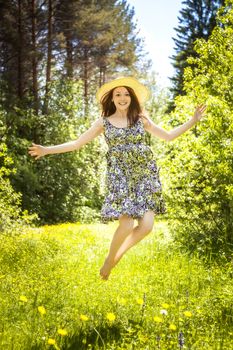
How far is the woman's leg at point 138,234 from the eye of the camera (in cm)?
459

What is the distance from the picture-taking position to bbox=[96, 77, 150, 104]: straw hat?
486 cm

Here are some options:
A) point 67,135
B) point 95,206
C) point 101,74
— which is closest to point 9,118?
point 67,135

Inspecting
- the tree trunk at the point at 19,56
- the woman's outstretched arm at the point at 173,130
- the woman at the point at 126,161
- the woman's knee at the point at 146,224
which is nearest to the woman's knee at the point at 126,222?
the woman at the point at 126,161

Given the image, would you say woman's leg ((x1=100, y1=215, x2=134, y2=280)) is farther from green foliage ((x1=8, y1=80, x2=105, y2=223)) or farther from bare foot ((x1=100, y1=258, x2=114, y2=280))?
green foliage ((x1=8, y1=80, x2=105, y2=223))

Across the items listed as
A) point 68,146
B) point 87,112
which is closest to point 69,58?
point 87,112

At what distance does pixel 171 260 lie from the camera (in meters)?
6.69

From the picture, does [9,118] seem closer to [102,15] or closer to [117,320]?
[102,15]

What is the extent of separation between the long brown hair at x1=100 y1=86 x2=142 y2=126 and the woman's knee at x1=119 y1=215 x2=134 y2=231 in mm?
950

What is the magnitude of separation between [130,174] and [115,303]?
126 centimetres

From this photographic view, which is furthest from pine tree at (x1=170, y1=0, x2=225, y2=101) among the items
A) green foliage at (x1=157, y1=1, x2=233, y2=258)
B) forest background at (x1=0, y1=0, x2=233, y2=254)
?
green foliage at (x1=157, y1=1, x2=233, y2=258)

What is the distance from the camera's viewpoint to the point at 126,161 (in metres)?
4.81

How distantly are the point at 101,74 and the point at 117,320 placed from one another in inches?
1018

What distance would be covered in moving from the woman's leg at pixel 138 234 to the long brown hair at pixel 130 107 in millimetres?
966

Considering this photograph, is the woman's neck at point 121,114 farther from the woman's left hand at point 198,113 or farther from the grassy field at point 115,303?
the grassy field at point 115,303
